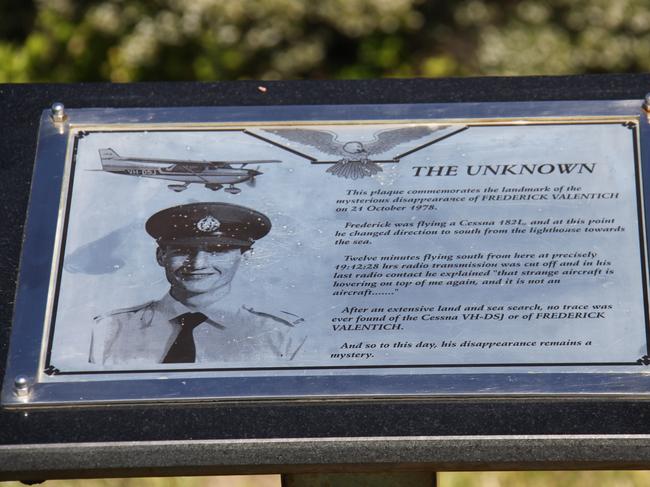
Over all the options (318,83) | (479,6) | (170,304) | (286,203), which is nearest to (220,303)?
(170,304)

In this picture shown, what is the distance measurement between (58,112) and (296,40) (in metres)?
2.87

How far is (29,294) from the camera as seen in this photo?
2381 mm

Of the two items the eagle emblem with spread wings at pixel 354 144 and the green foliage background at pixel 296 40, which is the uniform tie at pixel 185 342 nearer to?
the eagle emblem with spread wings at pixel 354 144

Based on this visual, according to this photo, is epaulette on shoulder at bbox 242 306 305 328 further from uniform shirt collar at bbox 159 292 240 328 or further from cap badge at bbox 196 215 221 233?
cap badge at bbox 196 215 221 233

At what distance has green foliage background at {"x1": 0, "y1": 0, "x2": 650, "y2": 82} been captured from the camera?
5.17 meters

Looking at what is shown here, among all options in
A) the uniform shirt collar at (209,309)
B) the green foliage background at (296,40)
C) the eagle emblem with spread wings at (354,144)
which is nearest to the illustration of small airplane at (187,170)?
the eagle emblem with spread wings at (354,144)

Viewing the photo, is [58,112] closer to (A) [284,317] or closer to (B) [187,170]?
(B) [187,170]

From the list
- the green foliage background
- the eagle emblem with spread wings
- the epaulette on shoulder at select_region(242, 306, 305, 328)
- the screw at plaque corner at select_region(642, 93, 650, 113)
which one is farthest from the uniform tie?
the green foliage background

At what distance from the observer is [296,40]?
540 cm

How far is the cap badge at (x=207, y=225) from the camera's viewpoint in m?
2.48

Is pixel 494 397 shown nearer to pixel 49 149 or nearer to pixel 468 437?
pixel 468 437

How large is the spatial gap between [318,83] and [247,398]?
0.96 metres

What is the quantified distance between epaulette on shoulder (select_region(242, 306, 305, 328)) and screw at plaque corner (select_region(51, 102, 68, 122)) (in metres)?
0.76

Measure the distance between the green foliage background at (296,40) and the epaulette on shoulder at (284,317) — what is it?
2990 millimetres
